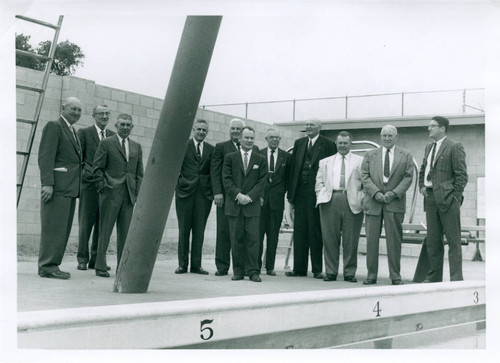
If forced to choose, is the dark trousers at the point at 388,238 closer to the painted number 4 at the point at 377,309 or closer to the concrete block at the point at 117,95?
the painted number 4 at the point at 377,309

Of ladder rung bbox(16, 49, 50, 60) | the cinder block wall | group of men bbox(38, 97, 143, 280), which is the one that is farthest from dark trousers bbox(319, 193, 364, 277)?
the cinder block wall

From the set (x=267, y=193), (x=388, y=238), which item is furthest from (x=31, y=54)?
(x=388, y=238)

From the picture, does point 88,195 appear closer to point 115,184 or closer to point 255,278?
point 115,184

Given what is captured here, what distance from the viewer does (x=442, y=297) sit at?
4.43 m

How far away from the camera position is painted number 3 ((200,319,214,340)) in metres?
2.96

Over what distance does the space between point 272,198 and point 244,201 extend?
71cm

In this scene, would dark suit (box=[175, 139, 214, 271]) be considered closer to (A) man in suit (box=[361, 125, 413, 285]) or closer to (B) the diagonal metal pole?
(A) man in suit (box=[361, 125, 413, 285])

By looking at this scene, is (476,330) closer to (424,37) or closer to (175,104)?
(424,37)

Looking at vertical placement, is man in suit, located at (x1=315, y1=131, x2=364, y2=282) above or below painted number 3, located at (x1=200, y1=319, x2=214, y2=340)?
above

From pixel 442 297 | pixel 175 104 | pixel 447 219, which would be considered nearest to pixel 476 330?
pixel 442 297

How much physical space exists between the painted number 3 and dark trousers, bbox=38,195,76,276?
81.9 inches

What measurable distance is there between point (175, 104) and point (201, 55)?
0.34 m

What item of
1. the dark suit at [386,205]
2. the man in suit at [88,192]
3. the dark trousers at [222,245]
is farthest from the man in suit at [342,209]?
the man in suit at [88,192]

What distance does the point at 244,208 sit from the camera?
5.56 m
